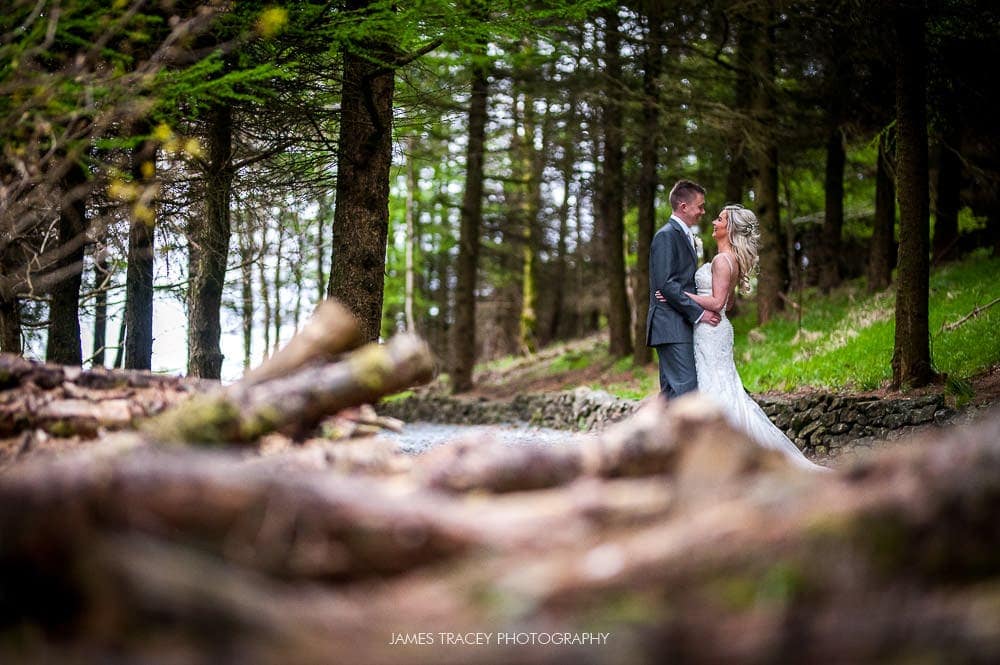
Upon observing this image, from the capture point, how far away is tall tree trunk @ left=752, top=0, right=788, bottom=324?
52.3ft

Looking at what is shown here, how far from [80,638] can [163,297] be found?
422 inches

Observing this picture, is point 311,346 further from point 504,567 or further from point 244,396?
point 504,567

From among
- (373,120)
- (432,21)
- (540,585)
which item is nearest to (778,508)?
(540,585)

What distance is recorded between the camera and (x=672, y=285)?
7.15m

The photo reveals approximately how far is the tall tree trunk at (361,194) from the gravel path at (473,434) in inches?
132

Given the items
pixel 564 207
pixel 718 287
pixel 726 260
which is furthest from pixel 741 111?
pixel 564 207

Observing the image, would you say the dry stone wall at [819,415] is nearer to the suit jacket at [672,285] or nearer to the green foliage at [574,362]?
the suit jacket at [672,285]

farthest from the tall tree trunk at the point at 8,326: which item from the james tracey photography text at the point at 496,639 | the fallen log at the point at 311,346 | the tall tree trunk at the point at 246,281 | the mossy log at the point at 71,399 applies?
the james tracey photography text at the point at 496,639

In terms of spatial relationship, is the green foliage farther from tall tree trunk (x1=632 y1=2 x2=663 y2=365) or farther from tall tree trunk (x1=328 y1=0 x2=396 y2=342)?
tall tree trunk (x1=328 y1=0 x2=396 y2=342)

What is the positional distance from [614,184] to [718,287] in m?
12.4

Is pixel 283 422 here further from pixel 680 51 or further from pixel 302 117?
pixel 680 51

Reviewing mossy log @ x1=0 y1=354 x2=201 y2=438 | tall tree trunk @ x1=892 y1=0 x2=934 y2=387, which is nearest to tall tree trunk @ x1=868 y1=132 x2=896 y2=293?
tall tree trunk @ x1=892 y1=0 x2=934 y2=387

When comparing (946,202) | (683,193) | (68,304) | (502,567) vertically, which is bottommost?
(502,567)

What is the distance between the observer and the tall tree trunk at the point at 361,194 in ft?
25.0
